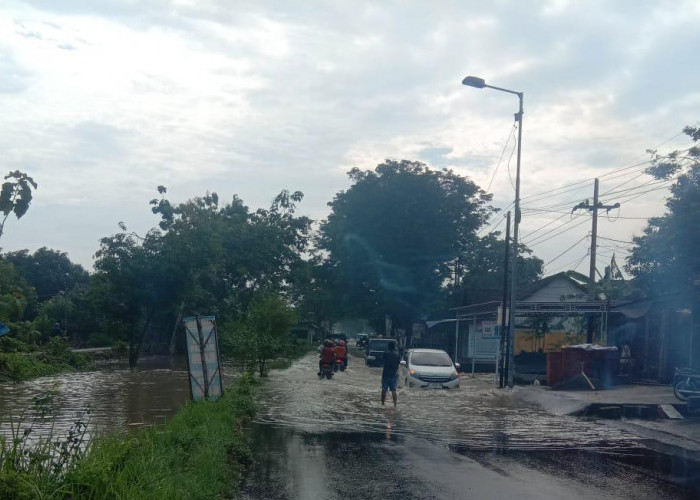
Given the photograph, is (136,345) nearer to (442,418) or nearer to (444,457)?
(442,418)

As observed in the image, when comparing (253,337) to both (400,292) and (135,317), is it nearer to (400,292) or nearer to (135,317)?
(135,317)

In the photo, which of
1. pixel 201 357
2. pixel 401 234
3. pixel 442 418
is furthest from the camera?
pixel 401 234

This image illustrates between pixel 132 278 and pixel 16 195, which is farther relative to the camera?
pixel 132 278

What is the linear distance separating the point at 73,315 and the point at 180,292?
14303mm

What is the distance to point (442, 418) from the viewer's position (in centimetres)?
1717

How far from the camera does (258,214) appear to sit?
2179 inches

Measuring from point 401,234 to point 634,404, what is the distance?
3210cm

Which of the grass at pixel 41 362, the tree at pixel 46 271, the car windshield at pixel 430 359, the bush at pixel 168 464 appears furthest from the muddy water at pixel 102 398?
the tree at pixel 46 271

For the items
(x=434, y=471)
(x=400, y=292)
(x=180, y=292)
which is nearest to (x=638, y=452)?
(x=434, y=471)

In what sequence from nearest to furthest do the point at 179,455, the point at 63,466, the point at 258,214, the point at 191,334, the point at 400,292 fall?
the point at 63,466 → the point at 179,455 → the point at 191,334 → the point at 400,292 → the point at 258,214

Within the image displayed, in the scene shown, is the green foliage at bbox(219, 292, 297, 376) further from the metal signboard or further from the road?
the metal signboard

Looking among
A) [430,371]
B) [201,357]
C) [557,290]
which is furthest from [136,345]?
[557,290]

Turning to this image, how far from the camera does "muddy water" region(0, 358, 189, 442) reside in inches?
573

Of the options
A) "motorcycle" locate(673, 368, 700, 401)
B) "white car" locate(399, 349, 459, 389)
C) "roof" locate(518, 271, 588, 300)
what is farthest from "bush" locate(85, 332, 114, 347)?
"motorcycle" locate(673, 368, 700, 401)
